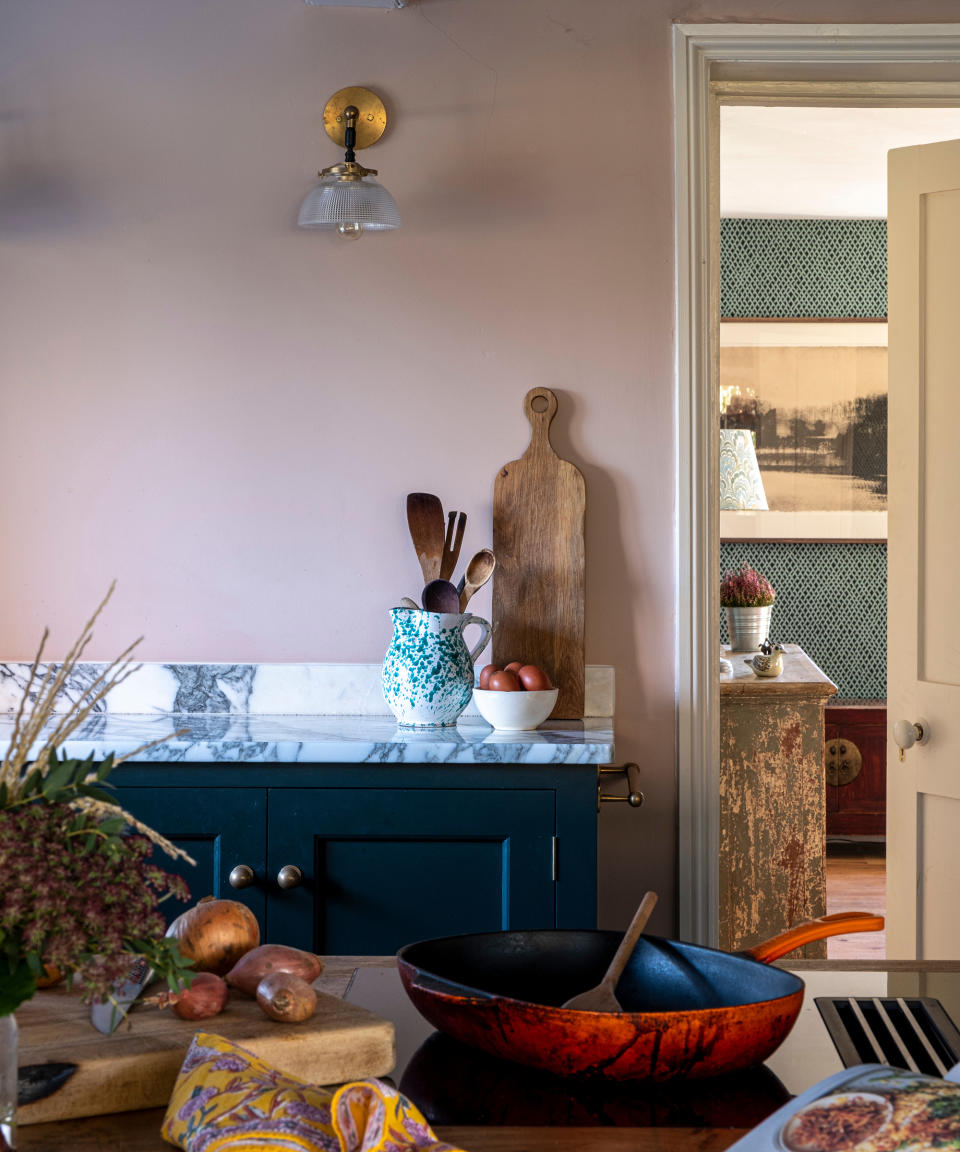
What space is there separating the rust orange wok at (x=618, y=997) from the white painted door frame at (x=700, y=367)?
1.33 meters

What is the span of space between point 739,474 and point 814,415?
2.90 ft

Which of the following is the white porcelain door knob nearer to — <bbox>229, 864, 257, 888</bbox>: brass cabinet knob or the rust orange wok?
<bbox>229, 864, 257, 888</bbox>: brass cabinet knob

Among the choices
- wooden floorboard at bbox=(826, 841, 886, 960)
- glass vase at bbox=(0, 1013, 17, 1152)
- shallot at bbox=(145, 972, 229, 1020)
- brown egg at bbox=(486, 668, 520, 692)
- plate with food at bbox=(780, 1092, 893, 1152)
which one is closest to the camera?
plate with food at bbox=(780, 1092, 893, 1152)

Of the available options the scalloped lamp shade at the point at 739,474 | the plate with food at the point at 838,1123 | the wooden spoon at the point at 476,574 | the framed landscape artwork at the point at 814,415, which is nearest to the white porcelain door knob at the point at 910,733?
the wooden spoon at the point at 476,574

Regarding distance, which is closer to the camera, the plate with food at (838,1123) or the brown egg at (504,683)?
the plate with food at (838,1123)

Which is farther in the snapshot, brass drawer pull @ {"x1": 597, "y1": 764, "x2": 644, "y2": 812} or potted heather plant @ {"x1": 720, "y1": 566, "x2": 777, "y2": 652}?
potted heather plant @ {"x1": 720, "y1": 566, "x2": 777, "y2": 652}

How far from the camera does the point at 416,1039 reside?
1.01 metres

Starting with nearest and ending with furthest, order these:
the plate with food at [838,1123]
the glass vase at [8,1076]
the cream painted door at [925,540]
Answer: the plate with food at [838,1123]
the glass vase at [8,1076]
the cream painted door at [925,540]

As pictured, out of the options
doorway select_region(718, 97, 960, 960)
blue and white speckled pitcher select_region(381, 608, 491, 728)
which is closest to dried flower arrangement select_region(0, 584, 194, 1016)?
blue and white speckled pitcher select_region(381, 608, 491, 728)

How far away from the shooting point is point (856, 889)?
4.80 metres

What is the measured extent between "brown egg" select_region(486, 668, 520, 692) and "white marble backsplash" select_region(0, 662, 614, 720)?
0.24 meters

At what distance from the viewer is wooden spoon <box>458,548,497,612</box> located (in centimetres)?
226

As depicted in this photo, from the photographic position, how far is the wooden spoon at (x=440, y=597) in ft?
7.31

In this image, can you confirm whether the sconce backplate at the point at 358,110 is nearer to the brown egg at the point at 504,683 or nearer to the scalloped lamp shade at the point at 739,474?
the brown egg at the point at 504,683
